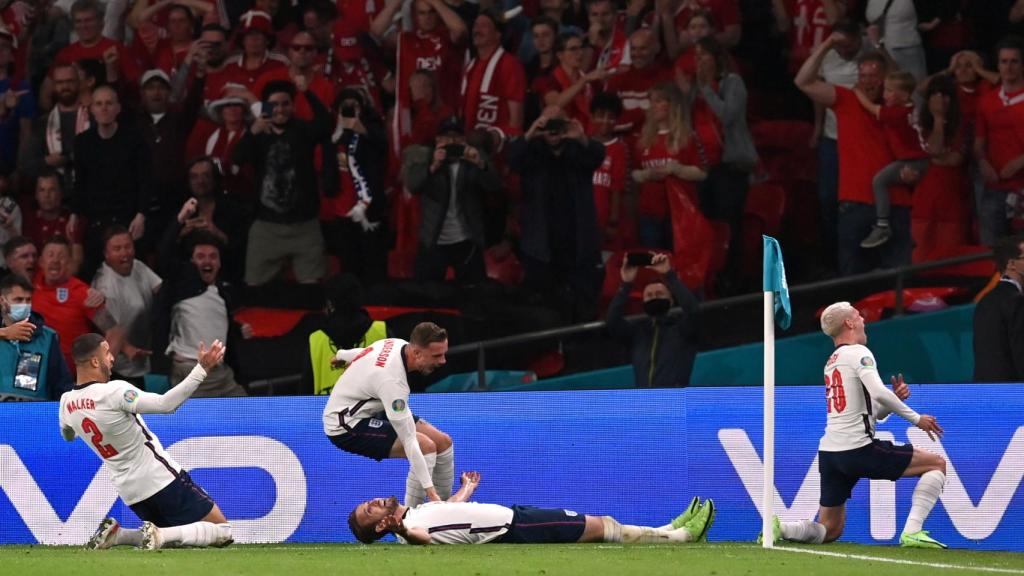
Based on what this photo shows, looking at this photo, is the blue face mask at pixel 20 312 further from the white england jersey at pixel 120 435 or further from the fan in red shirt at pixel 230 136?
the fan in red shirt at pixel 230 136

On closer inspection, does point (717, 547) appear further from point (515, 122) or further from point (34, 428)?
point (515, 122)

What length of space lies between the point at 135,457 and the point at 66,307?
3.41m

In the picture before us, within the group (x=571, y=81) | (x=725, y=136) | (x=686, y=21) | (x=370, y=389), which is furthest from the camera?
(x=686, y=21)

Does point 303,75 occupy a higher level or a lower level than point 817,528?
higher

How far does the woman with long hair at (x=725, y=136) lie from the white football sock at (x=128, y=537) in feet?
20.9

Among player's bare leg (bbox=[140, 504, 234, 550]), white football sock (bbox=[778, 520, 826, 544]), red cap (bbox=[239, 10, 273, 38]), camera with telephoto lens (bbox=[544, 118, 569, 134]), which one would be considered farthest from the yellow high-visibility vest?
red cap (bbox=[239, 10, 273, 38])

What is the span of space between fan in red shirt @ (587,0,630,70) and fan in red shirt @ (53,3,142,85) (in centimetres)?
449

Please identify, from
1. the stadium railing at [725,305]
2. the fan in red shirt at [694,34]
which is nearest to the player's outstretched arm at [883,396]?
the stadium railing at [725,305]

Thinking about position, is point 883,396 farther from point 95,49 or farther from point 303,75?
point 95,49

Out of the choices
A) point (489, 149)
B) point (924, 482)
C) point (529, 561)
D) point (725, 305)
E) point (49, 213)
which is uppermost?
point (489, 149)

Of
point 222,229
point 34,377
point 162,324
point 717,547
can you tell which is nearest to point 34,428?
point 34,377

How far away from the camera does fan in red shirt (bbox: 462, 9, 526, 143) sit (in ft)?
52.9

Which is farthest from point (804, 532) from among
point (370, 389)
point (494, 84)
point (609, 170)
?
point (494, 84)

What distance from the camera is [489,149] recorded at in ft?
51.6
